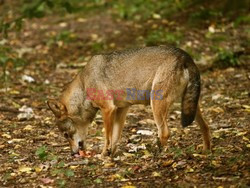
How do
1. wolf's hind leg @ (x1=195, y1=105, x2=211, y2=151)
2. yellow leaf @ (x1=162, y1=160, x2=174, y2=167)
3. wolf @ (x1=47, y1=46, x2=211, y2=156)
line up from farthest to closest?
wolf's hind leg @ (x1=195, y1=105, x2=211, y2=151) < wolf @ (x1=47, y1=46, x2=211, y2=156) < yellow leaf @ (x1=162, y1=160, x2=174, y2=167)

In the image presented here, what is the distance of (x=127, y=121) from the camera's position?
32.0 feet

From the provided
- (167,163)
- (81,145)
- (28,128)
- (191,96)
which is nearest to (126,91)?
(191,96)

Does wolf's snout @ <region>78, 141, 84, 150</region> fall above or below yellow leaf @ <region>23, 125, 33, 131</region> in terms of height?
below

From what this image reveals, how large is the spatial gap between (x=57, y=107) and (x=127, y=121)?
1937mm

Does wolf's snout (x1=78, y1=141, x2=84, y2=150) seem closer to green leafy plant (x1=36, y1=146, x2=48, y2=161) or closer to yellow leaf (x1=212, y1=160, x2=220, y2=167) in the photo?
green leafy plant (x1=36, y1=146, x2=48, y2=161)

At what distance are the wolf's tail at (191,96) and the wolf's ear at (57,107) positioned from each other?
2.18 m

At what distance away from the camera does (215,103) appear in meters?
10.3

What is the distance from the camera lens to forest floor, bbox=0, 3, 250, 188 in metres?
6.57

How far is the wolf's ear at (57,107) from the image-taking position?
823cm

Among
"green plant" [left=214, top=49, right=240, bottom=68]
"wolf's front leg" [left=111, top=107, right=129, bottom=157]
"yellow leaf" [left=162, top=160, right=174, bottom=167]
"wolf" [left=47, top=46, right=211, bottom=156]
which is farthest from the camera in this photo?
"green plant" [left=214, top=49, right=240, bottom=68]

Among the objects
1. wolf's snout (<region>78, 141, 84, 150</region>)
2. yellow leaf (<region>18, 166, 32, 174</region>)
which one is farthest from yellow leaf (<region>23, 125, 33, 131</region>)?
yellow leaf (<region>18, 166, 32, 174</region>)

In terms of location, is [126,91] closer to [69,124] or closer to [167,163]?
[69,124]

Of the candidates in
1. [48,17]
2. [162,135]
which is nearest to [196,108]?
[162,135]

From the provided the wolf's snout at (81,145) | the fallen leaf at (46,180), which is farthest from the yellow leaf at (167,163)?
the wolf's snout at (81,145)
